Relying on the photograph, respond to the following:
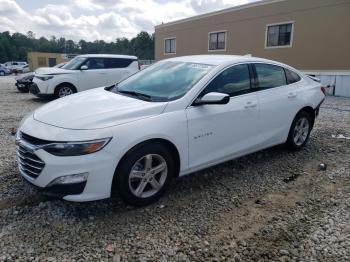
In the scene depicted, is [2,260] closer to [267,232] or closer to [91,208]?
[91,208]

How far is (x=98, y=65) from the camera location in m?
11.4

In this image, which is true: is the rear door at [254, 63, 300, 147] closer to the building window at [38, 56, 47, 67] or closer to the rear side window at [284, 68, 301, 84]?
the rear side window at [284, 68, 301, 84]

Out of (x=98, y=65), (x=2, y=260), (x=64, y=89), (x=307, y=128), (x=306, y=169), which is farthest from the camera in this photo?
(x=98, y=65)

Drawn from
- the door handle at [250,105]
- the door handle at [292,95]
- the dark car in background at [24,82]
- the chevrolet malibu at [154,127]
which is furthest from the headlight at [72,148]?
the dark car in background at [24,82]

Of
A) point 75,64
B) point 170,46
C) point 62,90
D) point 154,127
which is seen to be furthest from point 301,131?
point 170,46

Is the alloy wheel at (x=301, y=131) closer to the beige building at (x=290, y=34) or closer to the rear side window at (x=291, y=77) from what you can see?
the rear side window at (x=291, y=77)

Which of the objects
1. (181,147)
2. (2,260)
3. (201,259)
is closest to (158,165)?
(181,147)

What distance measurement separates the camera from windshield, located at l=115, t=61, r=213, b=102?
3.72m

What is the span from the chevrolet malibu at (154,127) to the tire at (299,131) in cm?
23

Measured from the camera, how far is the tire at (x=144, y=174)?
310 centimetres

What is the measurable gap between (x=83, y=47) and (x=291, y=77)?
334 ft

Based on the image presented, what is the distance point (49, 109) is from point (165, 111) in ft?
4.53

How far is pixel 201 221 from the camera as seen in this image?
10.5 ft

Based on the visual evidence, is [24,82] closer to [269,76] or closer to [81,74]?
[81,74]
